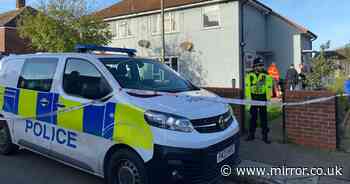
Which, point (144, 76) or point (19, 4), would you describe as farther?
point (19, 4)

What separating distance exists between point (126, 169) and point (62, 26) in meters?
17.7

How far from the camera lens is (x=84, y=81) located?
15.3ft

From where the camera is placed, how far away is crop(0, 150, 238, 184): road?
16.0ft

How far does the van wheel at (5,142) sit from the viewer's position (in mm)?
6054

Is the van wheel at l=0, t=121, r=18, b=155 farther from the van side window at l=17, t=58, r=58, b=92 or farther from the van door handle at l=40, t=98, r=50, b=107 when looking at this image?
the van door handle at l=40, t=98, r=50, b=107

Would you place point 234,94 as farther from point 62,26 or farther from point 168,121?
point 62,26

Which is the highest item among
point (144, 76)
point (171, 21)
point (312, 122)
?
point (171, 21)

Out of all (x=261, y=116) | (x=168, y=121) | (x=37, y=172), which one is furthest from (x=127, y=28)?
(x=168, y=121)

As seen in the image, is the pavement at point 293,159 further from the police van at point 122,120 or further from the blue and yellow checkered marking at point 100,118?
the blue and yellow checkered marking at point 100,118

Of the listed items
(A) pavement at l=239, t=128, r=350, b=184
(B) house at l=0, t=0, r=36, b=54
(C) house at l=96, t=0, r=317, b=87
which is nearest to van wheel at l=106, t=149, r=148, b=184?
(A) pavement at l=239, t=128, r=350, b=184

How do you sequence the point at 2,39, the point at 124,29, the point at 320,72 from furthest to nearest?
1. the point at 2,39
2. the point at 124,29
3. the point at 320,72

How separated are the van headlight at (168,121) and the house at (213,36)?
15022 mm

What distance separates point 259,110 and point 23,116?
420cm

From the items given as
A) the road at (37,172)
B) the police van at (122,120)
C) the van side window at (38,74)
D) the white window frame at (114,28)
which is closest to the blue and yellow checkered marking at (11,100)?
the police van at (122,120)
